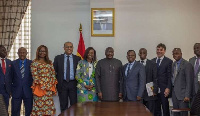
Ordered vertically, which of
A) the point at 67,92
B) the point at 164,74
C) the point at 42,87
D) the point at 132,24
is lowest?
the point at 67,92

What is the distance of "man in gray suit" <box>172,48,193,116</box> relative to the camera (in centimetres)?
559

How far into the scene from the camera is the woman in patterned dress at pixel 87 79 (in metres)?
5.96

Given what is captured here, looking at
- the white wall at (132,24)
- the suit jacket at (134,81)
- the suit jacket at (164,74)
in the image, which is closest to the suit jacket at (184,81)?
the suit jacket at (164,74)

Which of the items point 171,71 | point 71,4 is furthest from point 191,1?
point 71,4

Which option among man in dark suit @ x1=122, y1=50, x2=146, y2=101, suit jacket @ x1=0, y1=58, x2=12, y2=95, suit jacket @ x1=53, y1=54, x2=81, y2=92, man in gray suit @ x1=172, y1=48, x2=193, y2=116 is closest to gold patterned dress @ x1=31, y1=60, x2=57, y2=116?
suit jacket @ x1=53, y1=54, x2=81, y2=92

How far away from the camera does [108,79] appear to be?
600 centimetres

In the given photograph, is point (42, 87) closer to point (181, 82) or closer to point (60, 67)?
point (60, 67)

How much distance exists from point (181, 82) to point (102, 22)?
2.22 metres

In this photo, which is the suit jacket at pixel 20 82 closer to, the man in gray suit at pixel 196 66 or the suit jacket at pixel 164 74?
the suit jacket at pixel 164 74

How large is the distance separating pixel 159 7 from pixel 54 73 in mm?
2784

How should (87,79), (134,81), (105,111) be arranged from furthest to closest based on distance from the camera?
(87,79) → (134,81) → (105,111)

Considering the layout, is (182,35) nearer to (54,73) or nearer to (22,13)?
(54,73)

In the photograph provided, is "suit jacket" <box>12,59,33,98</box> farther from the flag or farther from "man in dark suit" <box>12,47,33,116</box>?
the flag

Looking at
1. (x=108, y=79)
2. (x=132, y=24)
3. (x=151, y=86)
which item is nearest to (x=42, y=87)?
(x=108, y=79)
